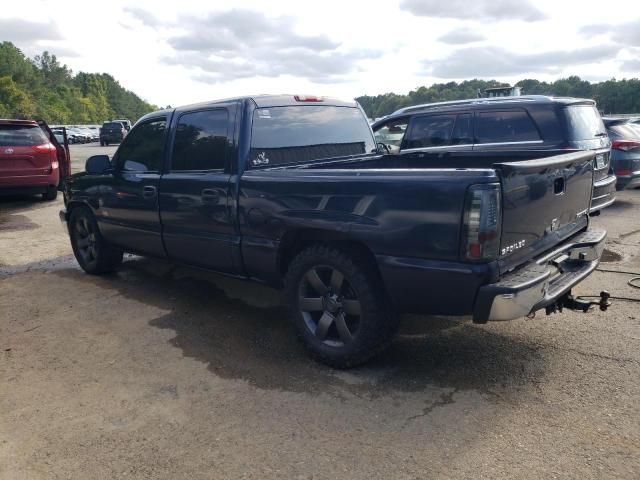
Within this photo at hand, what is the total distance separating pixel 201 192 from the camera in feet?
14.4

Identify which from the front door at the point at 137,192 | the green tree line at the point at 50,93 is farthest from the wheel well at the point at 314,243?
the green tree line at the point at 50,93

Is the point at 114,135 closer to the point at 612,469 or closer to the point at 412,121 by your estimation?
the point at 412,121

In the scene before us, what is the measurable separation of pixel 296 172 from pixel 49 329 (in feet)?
8.36

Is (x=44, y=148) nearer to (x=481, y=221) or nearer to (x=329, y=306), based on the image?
(x=329, y=306)

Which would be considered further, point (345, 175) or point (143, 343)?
point (143, 343)

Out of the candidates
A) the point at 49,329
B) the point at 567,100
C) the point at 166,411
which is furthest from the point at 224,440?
the point at 567,100

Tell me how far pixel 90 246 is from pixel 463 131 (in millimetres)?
4808

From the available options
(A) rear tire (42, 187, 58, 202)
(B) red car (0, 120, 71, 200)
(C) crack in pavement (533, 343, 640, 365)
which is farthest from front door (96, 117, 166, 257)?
(A) rear tire (42, 187, 58, 202)

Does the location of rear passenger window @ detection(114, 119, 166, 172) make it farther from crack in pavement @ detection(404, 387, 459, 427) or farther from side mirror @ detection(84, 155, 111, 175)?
crack in pavement @ detection(404, 387, 459, 427)

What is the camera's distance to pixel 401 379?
3.51 meters

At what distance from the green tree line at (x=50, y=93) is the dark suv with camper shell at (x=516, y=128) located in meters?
47.0

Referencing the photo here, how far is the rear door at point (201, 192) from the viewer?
4.27m

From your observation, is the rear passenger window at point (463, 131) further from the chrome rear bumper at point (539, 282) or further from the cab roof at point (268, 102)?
the chrome rear bumper at point (539, 282)

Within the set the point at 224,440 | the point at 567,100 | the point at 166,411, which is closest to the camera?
the point at 224,440
